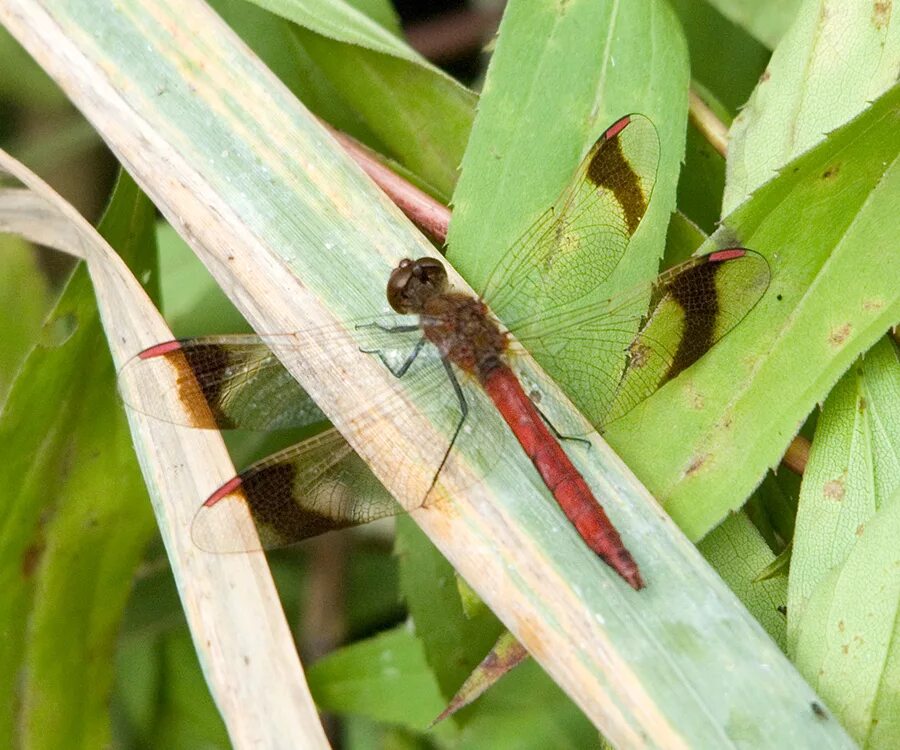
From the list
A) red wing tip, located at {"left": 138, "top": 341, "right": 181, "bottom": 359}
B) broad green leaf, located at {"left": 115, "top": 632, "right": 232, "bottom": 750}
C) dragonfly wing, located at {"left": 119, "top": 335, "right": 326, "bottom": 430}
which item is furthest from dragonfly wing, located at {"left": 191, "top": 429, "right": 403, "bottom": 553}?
broad green leaf, located at {"left": 115, "top": 632, "right": 232, "bottom": 750}

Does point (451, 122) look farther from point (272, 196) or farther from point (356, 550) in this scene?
point (356, 550)

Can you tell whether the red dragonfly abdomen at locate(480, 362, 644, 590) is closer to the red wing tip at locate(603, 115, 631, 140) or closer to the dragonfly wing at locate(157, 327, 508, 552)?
the dragonfly wing at locate(157, 327, 508, 552)

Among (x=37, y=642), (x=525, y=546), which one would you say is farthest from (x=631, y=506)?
(x=37, y=642)

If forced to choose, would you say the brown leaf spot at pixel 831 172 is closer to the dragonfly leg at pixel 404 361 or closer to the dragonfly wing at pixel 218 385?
the dragonfly leg at pixel 404 361

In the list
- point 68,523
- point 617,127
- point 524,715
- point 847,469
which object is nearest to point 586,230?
point 617,127

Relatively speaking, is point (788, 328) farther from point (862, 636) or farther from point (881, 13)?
point (881, 13)

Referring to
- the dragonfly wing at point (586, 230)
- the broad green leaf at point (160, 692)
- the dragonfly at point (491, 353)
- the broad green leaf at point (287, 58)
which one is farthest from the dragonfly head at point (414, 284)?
the broad green leaf at point (160, 692)
